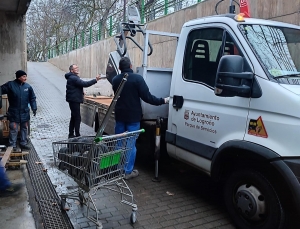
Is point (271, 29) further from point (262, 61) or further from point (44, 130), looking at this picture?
point (44, 130)

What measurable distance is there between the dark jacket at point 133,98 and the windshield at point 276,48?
1.72 meters

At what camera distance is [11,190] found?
15.5 ft

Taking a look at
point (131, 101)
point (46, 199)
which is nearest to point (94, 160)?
point (46, 199)

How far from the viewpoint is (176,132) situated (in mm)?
4414

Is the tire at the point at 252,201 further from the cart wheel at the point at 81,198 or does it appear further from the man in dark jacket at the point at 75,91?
the man in dark jacket at the point at 75,91

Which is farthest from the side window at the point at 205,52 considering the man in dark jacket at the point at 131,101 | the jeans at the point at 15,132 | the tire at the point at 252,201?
the jeans at the point at 15,132

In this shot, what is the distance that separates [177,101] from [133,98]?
0.82 metres

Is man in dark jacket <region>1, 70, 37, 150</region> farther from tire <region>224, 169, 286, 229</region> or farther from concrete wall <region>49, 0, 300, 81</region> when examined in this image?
tire <region>224, 169, 286, 229</region>

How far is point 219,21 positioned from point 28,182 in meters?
3.82

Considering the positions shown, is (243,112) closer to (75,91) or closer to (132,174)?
(132,174)

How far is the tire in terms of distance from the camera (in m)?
3.12

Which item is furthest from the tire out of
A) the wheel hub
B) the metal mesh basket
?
the metal mesh basket

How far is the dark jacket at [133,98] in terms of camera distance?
4.72 meters

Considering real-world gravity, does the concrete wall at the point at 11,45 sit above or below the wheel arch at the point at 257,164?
above
